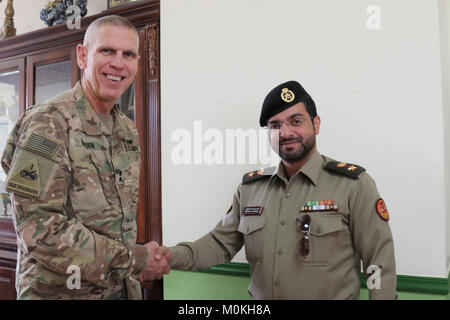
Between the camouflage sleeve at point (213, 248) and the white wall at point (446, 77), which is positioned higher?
the white wall at point (446, 77)

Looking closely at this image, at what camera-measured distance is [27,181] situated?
1287 mm

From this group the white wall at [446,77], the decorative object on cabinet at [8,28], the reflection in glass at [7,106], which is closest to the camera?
the white wall at [446,77]

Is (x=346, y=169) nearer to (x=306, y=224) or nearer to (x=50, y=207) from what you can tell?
(x=306, y=224)

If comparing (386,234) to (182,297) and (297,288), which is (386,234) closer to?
(297,288)

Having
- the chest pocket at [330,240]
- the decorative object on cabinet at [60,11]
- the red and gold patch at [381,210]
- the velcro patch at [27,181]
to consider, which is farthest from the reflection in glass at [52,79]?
the red and gold patch at [381,210]

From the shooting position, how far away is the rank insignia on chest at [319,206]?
4.89 ft

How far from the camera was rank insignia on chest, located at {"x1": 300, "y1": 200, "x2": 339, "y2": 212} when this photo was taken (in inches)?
58.7

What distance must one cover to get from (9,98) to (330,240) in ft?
7.72

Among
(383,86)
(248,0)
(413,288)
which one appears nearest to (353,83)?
(383,86)

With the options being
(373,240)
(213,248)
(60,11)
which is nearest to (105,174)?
(213,248)

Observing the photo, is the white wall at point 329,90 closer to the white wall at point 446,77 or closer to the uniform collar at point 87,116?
the white wall at point 446,77

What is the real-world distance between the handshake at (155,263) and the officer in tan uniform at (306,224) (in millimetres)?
21

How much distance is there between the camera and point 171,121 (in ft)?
7.09

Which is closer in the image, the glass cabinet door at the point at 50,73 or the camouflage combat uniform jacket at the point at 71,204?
the camouflage combat uniform jacket at the point at 71,204
